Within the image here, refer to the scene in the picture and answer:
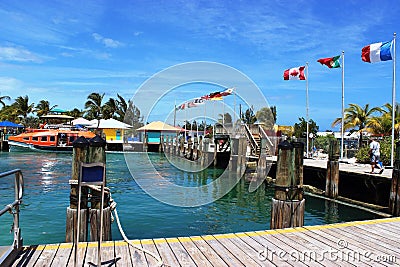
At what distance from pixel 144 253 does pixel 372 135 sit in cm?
4157

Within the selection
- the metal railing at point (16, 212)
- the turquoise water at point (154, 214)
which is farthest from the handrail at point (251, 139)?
the metal railing at point (16, 212)

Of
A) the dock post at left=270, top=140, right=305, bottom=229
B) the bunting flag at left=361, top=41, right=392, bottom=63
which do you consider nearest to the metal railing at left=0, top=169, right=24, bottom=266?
the dock post at left=270, top=140, right=305, bottom=229

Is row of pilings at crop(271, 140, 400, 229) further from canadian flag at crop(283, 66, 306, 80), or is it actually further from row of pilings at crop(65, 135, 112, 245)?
canadian flag at crop(283, 66, 306, 80)

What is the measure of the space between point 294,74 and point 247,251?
27518 millimetres

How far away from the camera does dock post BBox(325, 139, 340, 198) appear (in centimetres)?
1705

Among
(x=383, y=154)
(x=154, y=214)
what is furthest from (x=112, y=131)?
(x=154, y=214)

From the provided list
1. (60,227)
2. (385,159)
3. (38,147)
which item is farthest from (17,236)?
(38,147)

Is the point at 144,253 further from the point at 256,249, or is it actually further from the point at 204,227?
the point at 204,227

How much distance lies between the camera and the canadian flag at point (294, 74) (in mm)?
31056

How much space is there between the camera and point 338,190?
1845cm

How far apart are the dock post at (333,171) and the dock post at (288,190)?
10.5 m

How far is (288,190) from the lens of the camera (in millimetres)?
7109

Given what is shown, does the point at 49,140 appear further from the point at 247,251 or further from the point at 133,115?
the point at 247,251

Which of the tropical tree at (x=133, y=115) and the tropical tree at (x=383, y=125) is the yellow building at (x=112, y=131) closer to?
the tropical tree at (x=383, y=125)
